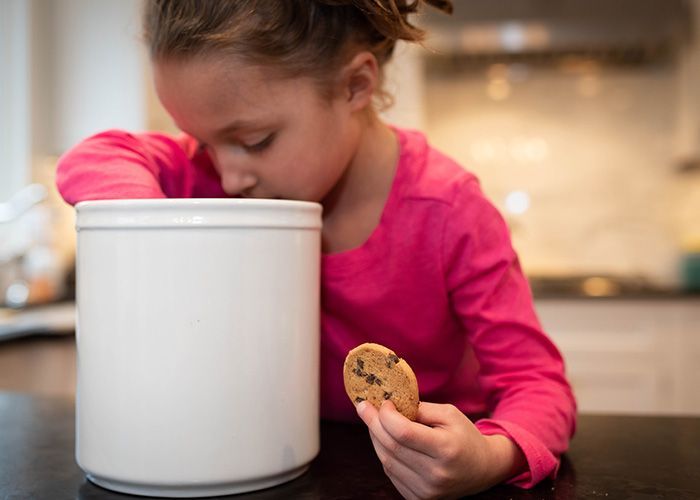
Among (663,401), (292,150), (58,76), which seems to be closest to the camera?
(292,150)

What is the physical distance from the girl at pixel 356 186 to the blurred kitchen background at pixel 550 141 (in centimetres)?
115

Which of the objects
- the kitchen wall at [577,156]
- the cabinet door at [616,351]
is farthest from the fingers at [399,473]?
the kitchen wall at [577,156]

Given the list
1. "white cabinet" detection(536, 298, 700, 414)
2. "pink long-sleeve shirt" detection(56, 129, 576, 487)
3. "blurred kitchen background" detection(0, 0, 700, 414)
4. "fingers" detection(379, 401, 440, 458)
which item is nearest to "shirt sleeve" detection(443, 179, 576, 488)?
"pink long-sleeve shirt" detection(56, 129, 576, 487)

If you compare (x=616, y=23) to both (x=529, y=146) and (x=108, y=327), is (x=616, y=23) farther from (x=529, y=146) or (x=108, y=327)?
(x=108, y=327)

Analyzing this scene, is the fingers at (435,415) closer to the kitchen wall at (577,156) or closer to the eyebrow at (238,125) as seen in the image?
the eyebrow at (238,125)

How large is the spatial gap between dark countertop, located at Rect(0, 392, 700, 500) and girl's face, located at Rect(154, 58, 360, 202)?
23cm

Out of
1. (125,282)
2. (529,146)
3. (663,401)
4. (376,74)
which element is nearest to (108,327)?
(125,282)

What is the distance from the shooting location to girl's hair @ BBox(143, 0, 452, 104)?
0.62 metres

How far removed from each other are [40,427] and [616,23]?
220 centimetres

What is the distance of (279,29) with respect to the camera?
64 centimetres

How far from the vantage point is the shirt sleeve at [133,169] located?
645 mm

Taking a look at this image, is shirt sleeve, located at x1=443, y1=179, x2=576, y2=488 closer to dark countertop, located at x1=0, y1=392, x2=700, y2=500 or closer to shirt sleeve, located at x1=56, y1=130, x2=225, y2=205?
dark countertop, located at x1=0, y1=392, x2=700, y2=500

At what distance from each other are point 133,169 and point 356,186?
0.76 ft

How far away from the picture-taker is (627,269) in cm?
285
